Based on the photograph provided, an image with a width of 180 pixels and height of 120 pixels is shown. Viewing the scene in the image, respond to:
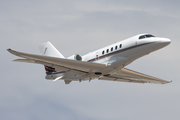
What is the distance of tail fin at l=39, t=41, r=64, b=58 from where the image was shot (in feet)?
138

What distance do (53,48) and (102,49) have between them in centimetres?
876

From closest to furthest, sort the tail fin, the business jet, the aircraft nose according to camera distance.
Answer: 1. the aircraft nose
2. the business jet
3. the tail fin

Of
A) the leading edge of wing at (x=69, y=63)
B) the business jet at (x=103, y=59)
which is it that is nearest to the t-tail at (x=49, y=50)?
the business jet at (x=103, y=59)

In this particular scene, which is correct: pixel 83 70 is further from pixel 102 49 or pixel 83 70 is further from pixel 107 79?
Result: pixel 107 79

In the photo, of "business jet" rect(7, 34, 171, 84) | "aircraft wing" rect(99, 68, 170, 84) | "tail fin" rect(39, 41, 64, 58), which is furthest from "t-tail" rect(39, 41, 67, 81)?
"aircraft wing" rect(99, 68, 170, 84)

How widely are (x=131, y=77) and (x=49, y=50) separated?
38.8 ft

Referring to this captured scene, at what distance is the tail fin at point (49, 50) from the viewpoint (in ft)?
138

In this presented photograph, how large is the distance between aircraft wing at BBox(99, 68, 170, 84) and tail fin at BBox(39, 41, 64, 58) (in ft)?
22.7

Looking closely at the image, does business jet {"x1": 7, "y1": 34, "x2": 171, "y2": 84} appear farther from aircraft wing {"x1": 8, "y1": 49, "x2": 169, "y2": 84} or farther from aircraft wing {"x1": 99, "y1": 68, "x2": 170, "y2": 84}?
aircraft wing {"x1": 99, "y1": 68, "x2": 170, "y2": 84}

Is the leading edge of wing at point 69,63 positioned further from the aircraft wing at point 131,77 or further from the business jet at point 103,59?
the aircraft wing at point 131,77

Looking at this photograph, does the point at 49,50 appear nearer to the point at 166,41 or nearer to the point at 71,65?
the point at 71,65

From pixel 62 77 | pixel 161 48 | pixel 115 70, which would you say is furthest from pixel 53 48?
pixel 161 48

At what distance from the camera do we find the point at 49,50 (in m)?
42.4

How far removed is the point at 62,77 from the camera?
39.5 m
